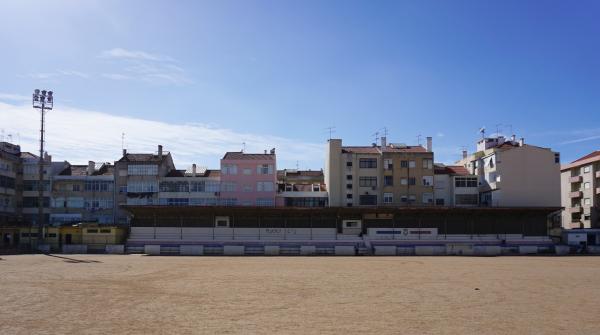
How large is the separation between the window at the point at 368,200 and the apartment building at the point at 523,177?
54.8 ft

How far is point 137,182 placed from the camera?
7856cm

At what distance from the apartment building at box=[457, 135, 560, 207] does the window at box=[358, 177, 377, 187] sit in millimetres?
16768

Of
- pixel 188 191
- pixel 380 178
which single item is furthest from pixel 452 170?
pixel 188 191

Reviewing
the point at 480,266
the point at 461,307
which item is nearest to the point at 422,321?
the point at 461,307

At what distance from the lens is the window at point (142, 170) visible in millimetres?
78688

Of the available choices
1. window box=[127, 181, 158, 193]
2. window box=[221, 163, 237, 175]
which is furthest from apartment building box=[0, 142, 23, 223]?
window box=[221, 163, 237, 175]

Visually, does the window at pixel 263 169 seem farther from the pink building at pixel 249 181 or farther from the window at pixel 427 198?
the window at pixel 427 198

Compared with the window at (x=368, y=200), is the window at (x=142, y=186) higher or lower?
higher

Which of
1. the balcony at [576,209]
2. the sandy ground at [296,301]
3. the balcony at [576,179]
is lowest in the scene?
the sandy ground at [296,301]

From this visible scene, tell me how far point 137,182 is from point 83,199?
8.47 m

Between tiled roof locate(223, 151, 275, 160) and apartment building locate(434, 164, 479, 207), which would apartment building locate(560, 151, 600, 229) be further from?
tiled roof locate(223, 151, 275, 160)

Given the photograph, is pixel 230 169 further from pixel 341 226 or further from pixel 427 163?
pixel 427 163

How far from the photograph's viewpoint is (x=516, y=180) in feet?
252

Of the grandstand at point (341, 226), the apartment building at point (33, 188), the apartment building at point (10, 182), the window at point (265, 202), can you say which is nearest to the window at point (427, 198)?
the grandstand at point (341, 226)
